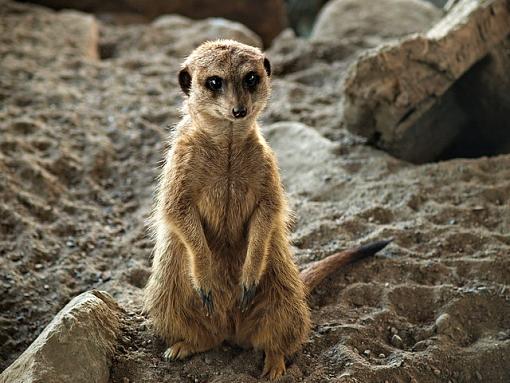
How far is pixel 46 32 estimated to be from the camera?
14.6 feet

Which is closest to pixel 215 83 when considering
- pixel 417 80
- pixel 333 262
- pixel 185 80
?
pixel 185 80

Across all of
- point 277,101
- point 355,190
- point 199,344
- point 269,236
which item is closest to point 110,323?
point 199,344

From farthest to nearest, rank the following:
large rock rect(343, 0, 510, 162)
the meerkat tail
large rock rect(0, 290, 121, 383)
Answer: large rock rect(343, 0, 510, 162)
the meerkat tail
large rock rect(0, 290, 121, 383)

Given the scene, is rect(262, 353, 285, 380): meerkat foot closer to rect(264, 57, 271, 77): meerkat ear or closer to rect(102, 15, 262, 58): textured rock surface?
rect(264, 57, 271, 77): meerkat ear

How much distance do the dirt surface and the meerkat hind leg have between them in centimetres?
2

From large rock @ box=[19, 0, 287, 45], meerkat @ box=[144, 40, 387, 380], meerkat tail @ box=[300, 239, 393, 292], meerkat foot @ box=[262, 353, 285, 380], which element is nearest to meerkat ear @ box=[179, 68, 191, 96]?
meerkat @ box=[144, 40, 387, 380]

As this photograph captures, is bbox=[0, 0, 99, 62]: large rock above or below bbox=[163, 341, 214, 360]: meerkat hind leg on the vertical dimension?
above

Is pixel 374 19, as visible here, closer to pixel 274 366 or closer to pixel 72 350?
pixel 274 366

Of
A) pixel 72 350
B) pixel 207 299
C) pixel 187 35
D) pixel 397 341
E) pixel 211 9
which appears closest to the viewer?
pixel 72 350

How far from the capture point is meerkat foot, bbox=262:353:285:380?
6.33 feet

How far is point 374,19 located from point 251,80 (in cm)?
324

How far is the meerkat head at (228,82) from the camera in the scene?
1.82 m

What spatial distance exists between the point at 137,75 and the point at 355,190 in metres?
1.89

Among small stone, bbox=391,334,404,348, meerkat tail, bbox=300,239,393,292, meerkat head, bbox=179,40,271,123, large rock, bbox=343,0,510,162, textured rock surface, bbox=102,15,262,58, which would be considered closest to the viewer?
meerkat head, bbox=179,40,271,123
